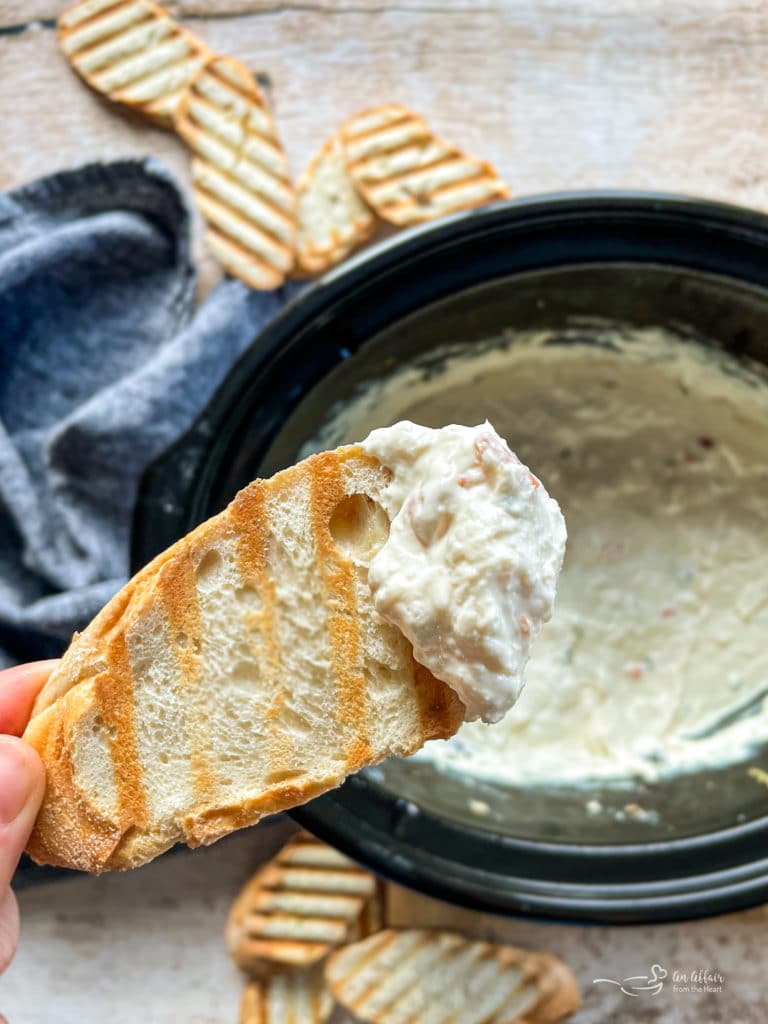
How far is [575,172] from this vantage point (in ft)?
3.93

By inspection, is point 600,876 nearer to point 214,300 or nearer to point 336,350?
point 336,350

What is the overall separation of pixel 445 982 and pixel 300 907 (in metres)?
0.20

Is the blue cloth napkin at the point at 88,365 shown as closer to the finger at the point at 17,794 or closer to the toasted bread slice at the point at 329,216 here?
the toasted bread slice at the point at 329,216

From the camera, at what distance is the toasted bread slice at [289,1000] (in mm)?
1115

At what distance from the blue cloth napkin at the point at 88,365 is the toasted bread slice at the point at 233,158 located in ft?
0.15

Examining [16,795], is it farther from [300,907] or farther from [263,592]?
[300,907]

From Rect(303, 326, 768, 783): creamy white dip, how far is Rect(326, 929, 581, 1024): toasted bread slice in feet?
0.70

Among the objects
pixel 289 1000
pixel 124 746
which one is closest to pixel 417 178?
pixel 124 746

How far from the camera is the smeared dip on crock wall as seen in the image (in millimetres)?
613

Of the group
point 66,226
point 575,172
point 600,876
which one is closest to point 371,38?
point 575,172

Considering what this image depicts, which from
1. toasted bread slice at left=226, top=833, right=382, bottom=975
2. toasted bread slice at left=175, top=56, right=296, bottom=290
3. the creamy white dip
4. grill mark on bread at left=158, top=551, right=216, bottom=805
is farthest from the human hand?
toasted bread slice at left=175, top=56, right=296, bottom=290

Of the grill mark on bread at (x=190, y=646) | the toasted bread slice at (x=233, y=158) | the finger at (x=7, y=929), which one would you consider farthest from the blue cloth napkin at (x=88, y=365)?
the grill mark on bread at (x=190, y=646)

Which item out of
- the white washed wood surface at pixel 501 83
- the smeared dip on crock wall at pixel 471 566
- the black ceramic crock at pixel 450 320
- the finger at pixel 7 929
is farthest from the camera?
the white washed wood surface at pixel 501 83

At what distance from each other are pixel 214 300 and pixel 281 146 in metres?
0.24
